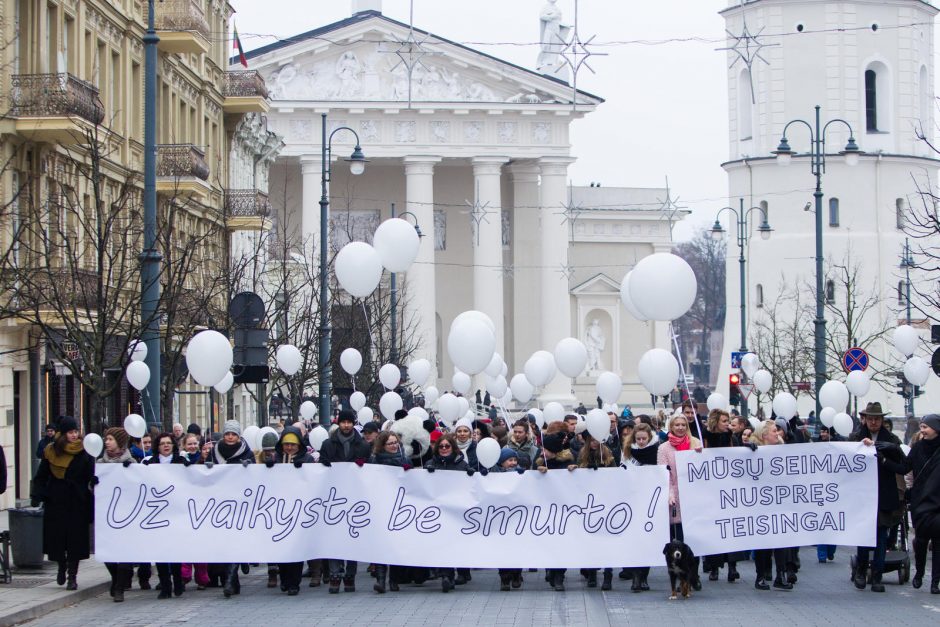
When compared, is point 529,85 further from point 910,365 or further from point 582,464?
point 582,464

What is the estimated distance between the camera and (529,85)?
257ft

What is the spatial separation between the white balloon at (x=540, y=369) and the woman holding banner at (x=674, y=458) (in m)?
8.81

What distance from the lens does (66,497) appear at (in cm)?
1725

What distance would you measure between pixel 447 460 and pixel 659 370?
163 inches

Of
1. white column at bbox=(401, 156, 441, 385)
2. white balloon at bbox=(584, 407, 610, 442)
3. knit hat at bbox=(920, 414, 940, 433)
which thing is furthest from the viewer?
white column at bbox=(401, 156, 441, 385)

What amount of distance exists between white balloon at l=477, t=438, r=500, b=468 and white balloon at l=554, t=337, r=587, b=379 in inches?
314

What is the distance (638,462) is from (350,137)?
62934 millimetres

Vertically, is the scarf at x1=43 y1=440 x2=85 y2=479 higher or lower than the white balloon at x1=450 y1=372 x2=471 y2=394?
lower

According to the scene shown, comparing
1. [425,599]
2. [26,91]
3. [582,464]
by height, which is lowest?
[425,599]

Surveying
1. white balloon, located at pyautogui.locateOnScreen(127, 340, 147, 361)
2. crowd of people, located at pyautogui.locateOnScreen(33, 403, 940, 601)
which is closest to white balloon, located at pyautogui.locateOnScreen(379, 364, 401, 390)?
white balloon, located at pyautogui.locateOnScreen(127, 340, 147, 361)

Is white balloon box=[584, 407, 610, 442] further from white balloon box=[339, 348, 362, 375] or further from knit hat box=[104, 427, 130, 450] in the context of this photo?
white balloon box=[339, 348, 362, 375]

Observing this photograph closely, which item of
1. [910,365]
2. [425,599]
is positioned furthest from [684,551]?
[910,365]

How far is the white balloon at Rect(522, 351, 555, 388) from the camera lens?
26.1 meters

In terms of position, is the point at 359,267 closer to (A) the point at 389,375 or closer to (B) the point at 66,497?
(A) the point at 389,375
